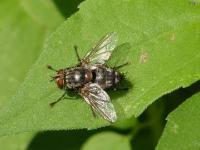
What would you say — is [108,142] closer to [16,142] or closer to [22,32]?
[16,142]

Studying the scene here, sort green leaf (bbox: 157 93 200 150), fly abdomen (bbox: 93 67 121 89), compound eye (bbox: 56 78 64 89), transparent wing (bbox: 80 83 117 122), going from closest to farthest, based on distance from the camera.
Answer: green leaf (bbox: 157 93 200 150) → transparent wing (bbox: 80 83 117 122) → compound eye (bbox: 56 78 64 89) → fly abdomen (bbox: 93 67 121 89)

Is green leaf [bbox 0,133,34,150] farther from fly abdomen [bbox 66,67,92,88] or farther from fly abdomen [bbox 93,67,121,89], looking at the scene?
fly abdomen [bbox 93,67,121,89]

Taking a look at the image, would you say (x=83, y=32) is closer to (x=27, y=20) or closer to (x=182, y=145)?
(x=182, y=145)

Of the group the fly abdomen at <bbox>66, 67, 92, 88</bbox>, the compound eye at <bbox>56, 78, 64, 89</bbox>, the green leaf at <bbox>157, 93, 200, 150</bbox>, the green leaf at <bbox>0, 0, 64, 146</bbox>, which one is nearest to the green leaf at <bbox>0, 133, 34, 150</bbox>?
the green leaf at <bbox>0, 0, 64, 146</bbox>

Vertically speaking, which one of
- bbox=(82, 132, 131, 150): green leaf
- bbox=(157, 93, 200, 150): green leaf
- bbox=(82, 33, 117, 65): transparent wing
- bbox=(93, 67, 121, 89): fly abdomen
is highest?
bbox=(82, 33, 117, 65): transparent wing

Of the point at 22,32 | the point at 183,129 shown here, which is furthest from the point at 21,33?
the point at 183,129

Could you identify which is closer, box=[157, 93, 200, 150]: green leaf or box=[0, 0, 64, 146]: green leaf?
box=[157, 93, 200, 150]: green leaf

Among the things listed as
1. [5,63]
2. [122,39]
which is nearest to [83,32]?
[122,39]
